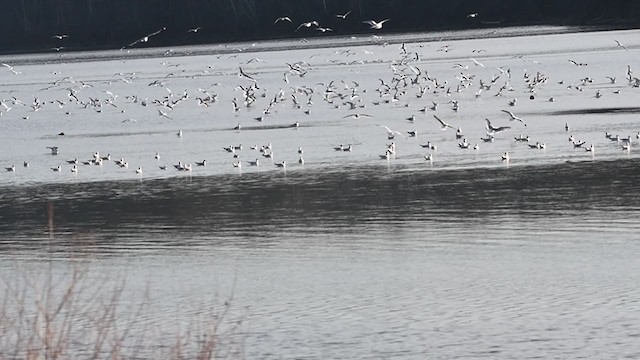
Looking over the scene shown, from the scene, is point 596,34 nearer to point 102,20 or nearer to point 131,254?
point 102,20

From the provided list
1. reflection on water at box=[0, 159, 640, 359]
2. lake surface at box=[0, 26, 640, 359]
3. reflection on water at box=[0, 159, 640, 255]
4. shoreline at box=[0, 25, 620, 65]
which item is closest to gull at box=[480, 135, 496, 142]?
lake surface at box=[0, 26, 640, 359]

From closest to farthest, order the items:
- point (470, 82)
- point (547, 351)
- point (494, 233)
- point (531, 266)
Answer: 1. point (547, 351)
2. point (531, 266)
3. point (494, 233)
4. point (470, 82)

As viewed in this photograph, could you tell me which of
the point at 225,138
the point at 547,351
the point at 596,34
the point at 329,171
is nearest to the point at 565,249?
the point at 547,351

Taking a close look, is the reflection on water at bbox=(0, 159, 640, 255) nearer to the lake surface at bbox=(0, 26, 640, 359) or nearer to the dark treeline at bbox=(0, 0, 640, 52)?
the lake surface at bbox=(0, 26, 640, 359)

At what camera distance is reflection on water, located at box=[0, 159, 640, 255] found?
17.0m

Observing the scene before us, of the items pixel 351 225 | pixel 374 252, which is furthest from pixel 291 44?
pixel 374 252

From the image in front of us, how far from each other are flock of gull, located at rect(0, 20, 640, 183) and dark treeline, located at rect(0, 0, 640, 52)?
68.4 feet

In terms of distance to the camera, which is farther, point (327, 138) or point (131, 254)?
point (327, 138)

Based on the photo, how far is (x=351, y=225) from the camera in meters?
17.2

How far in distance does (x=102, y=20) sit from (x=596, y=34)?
97.4 feet

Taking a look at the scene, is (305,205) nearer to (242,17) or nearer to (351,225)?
(351,225)

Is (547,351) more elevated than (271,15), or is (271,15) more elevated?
(271,15)

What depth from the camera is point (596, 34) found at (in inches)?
2662

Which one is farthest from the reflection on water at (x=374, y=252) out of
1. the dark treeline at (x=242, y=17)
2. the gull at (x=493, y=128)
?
the dark treeline at (x=242, y=17)
